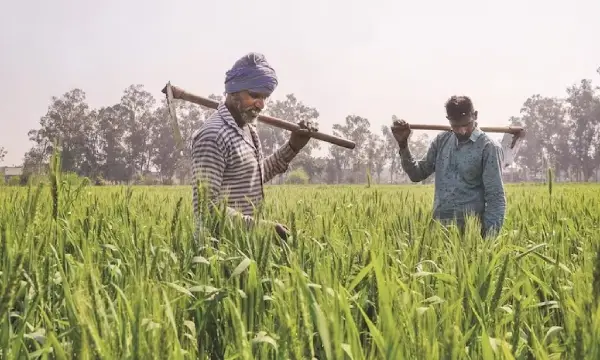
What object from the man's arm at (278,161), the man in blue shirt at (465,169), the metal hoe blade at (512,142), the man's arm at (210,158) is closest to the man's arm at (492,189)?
the man in blue shirt at (465,169)

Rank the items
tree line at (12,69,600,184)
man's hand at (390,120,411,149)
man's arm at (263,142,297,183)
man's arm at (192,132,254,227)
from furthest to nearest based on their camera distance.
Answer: tree line at (12,69,600,184), man's hand at (390,120,411,149), man's arm at (263,142,297,183), man's arm at (192,132,254,227)

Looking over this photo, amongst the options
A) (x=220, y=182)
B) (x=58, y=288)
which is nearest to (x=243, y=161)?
(x=220, y=182)

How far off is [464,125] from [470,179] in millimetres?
407

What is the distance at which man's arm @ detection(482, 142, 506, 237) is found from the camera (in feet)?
13.1

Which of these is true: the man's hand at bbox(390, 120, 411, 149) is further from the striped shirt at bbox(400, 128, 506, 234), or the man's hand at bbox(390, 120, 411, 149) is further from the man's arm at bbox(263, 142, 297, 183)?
the man's arm at bbox(263, 142, 297, 183)

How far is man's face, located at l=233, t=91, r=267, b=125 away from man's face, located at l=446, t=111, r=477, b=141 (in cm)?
169

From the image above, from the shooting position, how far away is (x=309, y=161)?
107m

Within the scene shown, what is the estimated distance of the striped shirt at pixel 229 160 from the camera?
9.34 feet

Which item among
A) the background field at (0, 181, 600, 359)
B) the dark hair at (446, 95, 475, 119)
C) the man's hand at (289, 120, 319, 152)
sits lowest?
the background field at (0, 181, 600, 359)

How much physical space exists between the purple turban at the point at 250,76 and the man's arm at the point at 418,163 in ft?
5.83

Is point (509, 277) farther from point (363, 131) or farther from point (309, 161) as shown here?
point (363, 131)

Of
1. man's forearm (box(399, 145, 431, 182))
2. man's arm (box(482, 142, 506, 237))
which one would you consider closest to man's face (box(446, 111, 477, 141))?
man's arm (box(482, 142, 506, 237))

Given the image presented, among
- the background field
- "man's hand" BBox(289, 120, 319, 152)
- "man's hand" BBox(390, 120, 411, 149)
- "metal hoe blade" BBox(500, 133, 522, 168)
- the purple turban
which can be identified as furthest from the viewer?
"metal hoe blade" BBox(500, 133, 522, 168)

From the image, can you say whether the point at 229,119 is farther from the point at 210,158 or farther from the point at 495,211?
the point at 495,211
